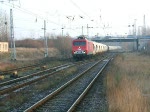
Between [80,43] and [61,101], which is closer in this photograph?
[61,101]

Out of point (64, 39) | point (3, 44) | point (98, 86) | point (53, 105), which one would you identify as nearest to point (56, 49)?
point (64, 39)

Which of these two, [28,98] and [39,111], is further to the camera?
[28,98]

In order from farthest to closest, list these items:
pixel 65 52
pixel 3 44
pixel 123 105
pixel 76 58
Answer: pixel 65 52 → pixel 3 44 → pixel 76 58 → pixel 123 105

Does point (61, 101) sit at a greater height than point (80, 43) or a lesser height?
lesser

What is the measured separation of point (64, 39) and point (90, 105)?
6531 centimetres

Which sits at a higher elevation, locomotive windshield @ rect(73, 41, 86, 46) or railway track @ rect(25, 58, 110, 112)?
locomotive windshield @ rect(73, 41, 86, 46)

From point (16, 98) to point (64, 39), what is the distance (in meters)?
63.9

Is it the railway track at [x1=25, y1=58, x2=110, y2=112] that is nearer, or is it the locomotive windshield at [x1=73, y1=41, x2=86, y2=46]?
the railway track at [x1=25, y1=58, x2=110, y2=112]

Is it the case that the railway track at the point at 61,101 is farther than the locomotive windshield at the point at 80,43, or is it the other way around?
the locomotive windshield at the point at 80,43

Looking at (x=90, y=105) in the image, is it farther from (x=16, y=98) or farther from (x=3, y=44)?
(x=3, y=44)

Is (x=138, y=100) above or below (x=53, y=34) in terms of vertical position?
below

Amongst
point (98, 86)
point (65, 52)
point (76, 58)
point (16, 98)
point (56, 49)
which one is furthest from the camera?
point (56, 49)

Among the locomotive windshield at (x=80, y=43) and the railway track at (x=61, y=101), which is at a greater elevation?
the locomotive windshield at (x=80, y=43)

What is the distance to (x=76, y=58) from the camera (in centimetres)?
4759
